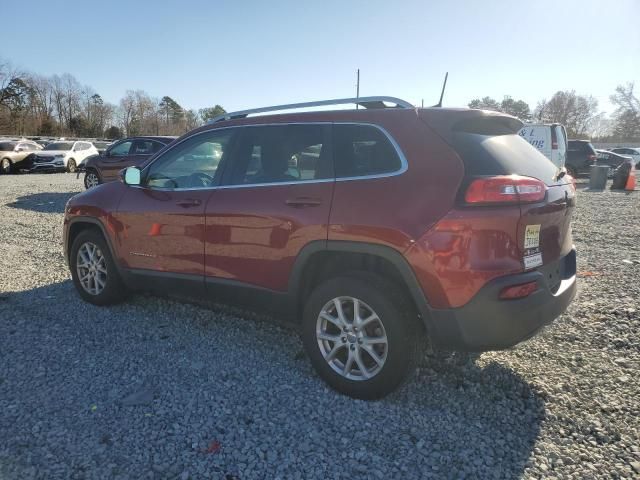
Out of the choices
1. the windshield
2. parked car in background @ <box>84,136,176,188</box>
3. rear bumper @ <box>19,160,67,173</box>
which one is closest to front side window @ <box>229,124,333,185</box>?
parked car in background @ <box>84,136,176,188</box>

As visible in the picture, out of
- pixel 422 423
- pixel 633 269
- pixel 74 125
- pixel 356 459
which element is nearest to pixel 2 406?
pixel 356 459

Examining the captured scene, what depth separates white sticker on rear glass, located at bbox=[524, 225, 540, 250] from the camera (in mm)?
2633

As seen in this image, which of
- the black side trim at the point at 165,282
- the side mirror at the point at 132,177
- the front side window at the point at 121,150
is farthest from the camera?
the front side window at the point at 121,150

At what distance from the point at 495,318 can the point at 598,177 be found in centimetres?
1844

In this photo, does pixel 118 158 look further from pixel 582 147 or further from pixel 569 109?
pixel 569 109

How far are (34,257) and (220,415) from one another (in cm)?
524

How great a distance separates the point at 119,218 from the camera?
14.3 feet

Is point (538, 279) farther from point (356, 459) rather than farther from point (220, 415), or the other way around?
point (220, 415)

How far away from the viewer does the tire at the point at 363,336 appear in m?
2.82

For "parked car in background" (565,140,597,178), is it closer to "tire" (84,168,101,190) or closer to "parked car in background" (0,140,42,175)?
"tire" (84,168,101,190)

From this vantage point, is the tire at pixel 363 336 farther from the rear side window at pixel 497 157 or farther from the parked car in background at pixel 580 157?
the parked car in background at pixel 580 157

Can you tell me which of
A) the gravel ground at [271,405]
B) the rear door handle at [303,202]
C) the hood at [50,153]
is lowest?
the gravel ground at [271,405]

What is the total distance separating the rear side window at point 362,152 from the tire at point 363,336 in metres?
0.66

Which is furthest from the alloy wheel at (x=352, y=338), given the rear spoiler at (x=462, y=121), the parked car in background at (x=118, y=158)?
the parked car in background at (x=118, y=158)
